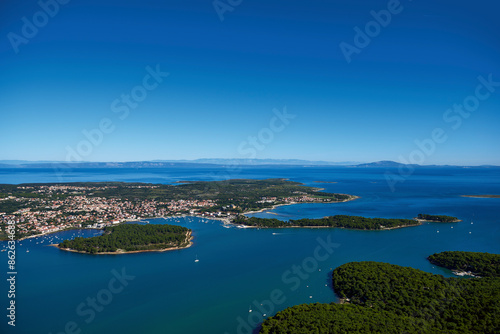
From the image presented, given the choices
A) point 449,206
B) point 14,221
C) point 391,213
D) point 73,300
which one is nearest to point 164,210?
point 14,221

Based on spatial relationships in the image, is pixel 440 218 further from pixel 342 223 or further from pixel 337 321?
pixel 337 321

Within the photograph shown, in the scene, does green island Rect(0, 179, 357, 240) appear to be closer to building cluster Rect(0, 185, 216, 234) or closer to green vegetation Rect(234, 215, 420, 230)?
building cluster Rect(0, 185, 216, 234)

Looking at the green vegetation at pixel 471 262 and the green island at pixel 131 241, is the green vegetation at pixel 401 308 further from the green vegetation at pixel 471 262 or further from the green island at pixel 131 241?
the green island at pixel 131 241

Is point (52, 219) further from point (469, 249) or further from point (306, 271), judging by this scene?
point (469, 249)

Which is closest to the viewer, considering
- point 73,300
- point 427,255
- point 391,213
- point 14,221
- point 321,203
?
point 73,300

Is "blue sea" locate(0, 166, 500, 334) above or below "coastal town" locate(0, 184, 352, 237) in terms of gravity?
below

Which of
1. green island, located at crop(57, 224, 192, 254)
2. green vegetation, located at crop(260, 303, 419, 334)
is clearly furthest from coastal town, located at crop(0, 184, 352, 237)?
green vegetation, located at crop(260, 303, 419, 334)

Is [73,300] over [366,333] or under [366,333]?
under
